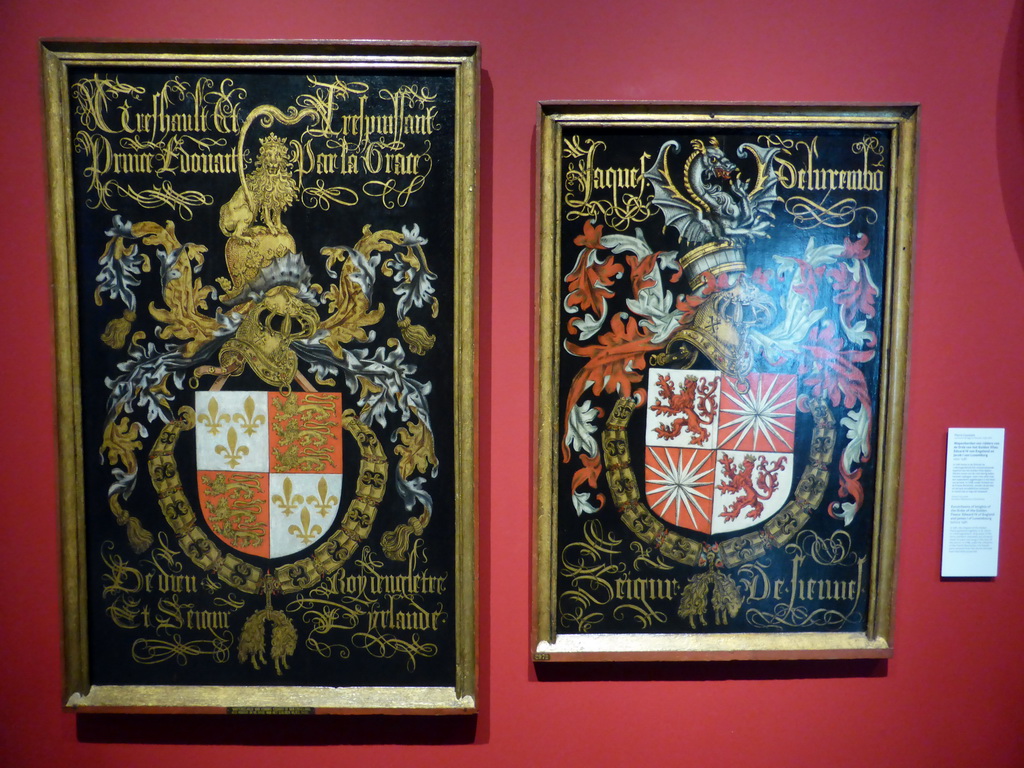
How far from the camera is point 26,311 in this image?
1.37 meters

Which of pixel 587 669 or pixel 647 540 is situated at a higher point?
pixel 647 540

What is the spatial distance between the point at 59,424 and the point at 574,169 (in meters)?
1.19

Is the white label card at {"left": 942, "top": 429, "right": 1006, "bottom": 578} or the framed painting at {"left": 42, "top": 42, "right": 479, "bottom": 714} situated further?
the white label card at {"left": 942, "top": 429, "right": 1006, "bottom": 578}

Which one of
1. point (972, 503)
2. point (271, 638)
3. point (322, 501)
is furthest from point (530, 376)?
point (972, 503)

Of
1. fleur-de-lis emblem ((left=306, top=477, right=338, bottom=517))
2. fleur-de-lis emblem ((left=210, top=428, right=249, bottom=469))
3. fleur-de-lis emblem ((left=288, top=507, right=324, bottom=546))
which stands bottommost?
fleur-de-lis emblem ((left=288, top=507, right=324, bottom=546))

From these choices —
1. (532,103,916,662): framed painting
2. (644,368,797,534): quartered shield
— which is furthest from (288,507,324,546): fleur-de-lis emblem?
(644,368,797,534): quartered shield

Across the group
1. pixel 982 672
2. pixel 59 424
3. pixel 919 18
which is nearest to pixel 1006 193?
pixel 919 18

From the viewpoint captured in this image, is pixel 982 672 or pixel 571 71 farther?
pixel 982 672

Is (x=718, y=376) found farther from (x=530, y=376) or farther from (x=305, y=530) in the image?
(x=305, y=530)

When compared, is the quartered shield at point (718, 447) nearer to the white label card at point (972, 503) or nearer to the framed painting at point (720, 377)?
the framed painting at point (720, 377)

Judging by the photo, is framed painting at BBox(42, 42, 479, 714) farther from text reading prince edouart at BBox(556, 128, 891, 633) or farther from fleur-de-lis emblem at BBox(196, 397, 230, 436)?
text reading prince edouart at BBox(556, 128, 891, 633)

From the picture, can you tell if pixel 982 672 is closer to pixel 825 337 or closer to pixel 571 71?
pixel 825 337

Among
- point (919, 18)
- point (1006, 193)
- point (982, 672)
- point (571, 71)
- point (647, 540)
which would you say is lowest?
point (982, 672)

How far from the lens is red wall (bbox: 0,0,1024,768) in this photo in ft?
4.39
